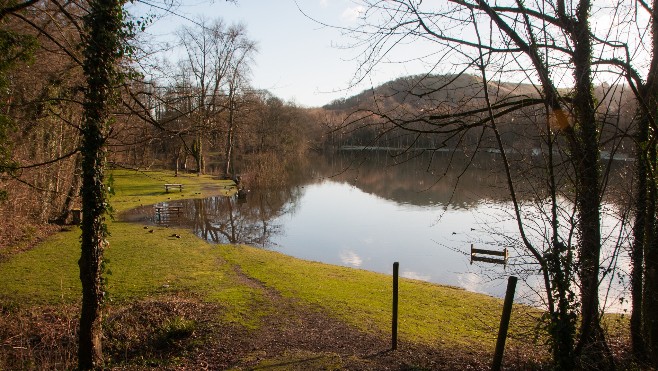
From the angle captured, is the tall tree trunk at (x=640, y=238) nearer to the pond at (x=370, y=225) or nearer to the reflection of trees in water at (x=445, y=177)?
the reflection of trees in water at (x=445, y=177)

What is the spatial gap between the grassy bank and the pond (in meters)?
1.70

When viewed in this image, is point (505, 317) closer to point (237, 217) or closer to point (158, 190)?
point (237, 217)

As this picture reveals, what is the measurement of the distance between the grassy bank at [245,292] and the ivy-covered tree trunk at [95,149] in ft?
1.13

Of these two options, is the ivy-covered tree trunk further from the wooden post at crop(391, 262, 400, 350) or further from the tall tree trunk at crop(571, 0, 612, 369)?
the tall tree trunk at crop(571, 0, 612, 369)

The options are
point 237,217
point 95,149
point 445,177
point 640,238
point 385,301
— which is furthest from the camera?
point 445,177

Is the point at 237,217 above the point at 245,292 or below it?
above

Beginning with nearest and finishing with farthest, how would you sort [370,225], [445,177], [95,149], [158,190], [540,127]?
1. [540,127]
2. [95,149]
3. [370,225]
4. [445,177]
5. [158,190]

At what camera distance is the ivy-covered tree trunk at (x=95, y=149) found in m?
5.61

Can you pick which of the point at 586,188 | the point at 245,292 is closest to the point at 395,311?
the point at 586,188

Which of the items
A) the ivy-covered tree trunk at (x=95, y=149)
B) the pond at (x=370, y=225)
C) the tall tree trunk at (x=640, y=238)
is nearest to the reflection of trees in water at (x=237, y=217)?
the pond at (x=370, y=225)

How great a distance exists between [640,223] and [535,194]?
2.60 m

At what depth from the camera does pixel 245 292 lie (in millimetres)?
10844

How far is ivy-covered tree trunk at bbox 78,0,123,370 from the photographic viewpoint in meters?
5.61

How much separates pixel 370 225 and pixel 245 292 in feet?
42.6
